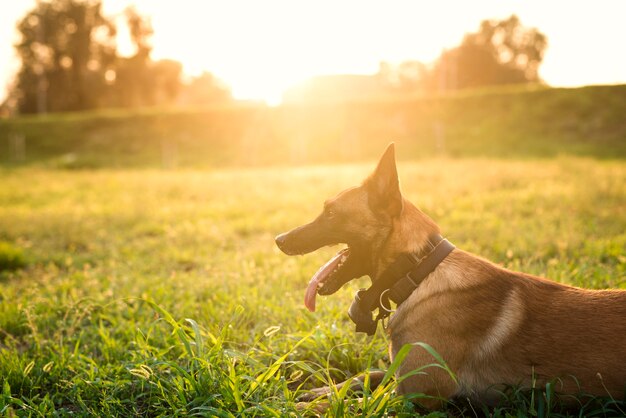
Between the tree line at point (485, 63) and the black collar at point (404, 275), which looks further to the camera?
the tree line at point (485, 63)

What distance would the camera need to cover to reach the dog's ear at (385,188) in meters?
2.96

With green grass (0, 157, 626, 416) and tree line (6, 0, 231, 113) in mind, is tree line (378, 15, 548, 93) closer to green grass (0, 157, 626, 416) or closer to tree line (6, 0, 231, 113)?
tree line (6, 0, 231, 113)

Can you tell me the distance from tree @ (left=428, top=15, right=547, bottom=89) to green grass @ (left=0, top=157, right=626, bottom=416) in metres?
45.3

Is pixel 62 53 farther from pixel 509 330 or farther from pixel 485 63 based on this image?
pixel 509 330

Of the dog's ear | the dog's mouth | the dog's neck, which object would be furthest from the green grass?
the dog's ear

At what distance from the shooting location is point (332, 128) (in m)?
34.6

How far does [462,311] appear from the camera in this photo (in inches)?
114

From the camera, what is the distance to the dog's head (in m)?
3.05

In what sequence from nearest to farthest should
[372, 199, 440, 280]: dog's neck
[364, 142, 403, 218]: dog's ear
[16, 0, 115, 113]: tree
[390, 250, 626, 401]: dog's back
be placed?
[390, 250, 626, 401]: dog's back → [364, 142, 403, 218]: dog's ear → [372, 199, 440, 280]: dog's neck → [16, 0, 115, 113]: tree

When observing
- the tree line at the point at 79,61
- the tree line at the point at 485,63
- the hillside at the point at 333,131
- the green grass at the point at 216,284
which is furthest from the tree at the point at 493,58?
the green grass at the point at 216,284

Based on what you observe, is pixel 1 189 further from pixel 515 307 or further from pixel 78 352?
pixel 515 307

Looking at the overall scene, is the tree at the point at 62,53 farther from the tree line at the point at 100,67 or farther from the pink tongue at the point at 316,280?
the pink tongue at the point at 316,280

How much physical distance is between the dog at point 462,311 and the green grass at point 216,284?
0.17m

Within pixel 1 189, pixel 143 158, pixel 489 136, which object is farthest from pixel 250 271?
pixel 143 158
